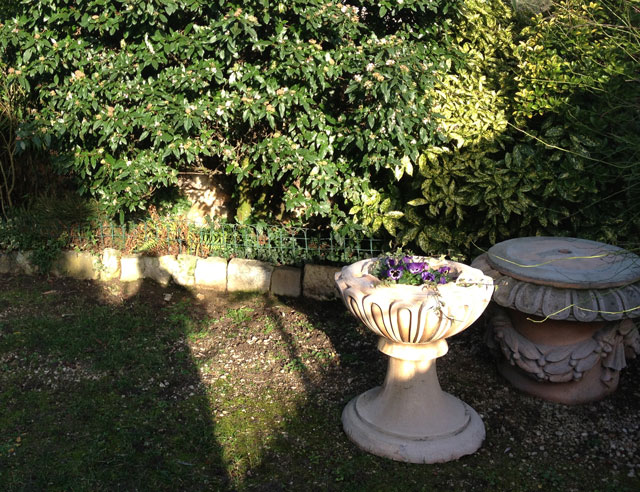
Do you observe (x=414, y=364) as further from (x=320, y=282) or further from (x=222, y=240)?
(x=222, y=240)

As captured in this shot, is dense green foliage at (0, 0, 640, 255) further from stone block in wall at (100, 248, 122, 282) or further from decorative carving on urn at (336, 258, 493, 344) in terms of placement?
decorative carving on urn at (336, 258, 493, 344)

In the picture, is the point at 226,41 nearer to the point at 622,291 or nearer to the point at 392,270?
the point at 392,270

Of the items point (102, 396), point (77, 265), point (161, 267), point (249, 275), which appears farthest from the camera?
point (77, 265)

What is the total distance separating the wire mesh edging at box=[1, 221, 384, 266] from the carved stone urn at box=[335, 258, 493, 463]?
188 cm

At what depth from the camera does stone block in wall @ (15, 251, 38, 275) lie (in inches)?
246

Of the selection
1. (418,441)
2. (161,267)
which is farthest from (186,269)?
(418,441)

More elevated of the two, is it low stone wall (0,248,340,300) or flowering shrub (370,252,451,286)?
flowering shrub (370,252,451,286)

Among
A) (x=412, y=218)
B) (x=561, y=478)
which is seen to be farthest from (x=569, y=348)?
(x=412, y=218)

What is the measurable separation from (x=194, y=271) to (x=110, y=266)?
90cm

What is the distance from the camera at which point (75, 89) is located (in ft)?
16.7

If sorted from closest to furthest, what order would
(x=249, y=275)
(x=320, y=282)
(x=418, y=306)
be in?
1. (x=418, y=306)
2. (x=320, y=282)
3. (x=249, y=275)

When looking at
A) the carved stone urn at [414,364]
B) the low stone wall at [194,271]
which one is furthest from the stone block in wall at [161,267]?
the carved stone urn at [414,364]

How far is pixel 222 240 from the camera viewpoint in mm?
5977

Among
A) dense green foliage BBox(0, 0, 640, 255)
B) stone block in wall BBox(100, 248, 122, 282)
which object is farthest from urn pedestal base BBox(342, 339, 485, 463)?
stone block in wall BBox(100, 248, 122, 282)
